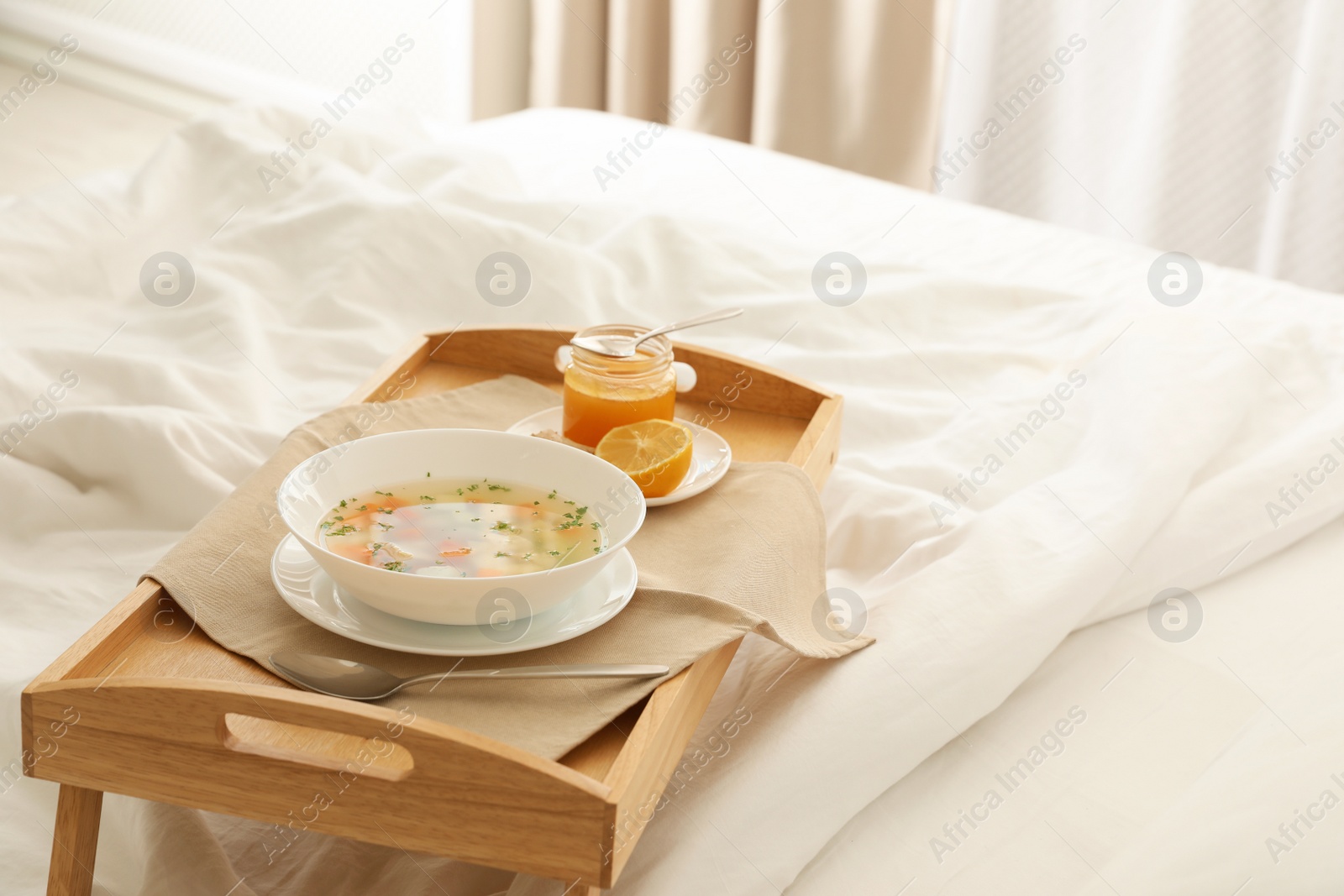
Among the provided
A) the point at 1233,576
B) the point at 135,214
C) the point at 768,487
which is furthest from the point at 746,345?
the point at 135,214

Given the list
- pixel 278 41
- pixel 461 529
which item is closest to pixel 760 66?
pixel 278 41

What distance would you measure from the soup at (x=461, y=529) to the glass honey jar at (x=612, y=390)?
0.19 metres

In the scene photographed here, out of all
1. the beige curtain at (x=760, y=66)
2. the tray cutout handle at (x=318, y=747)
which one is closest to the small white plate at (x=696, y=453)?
the tray cutout handle at (x=318, y=747)

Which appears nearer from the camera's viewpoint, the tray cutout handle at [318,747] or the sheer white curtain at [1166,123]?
the tray cutout handle at [318,747]

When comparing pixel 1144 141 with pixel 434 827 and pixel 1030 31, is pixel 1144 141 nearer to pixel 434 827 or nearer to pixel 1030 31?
pixel 1030 31

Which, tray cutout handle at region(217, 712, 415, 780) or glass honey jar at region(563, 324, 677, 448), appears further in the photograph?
glass honey jar at region(563, 324, 677, 448)

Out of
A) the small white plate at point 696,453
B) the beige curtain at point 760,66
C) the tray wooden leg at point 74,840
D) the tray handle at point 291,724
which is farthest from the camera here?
the beige curtain at point 760,66

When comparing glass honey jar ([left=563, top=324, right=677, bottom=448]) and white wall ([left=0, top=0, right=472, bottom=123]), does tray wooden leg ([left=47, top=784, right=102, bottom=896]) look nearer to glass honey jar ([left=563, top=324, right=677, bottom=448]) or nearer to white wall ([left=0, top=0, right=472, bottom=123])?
glass honey jar ([left=563, top=324, right=677, bottom=448])

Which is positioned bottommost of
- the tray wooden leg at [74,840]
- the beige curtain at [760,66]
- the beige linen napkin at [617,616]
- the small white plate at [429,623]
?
the beige curtain at [760,66]

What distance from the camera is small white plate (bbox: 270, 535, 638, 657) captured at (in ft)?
2.60

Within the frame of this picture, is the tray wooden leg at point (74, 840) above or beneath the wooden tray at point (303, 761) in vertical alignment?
beneath

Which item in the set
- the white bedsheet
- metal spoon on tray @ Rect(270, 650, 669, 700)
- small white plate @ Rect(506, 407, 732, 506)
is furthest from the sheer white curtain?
metal spoon on tray @ Rect(270, 650, 669, 700)

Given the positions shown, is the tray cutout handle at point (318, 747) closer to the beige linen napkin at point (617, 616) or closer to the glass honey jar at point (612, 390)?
the beige linen napkin at point (617, 616)

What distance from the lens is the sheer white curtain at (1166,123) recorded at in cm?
262
